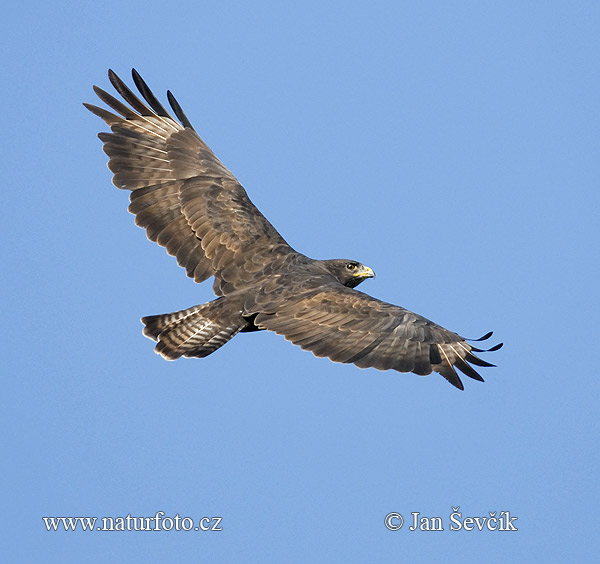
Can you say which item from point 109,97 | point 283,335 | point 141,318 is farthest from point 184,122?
point 283,335

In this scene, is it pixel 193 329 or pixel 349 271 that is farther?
pixel 349 271

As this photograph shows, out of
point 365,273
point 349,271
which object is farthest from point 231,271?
point 365,273

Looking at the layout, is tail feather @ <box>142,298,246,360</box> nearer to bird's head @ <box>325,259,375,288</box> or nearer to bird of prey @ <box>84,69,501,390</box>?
bird of prey @ <box>84,69,501,390</box>

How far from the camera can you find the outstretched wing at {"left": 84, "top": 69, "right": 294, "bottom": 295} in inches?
598

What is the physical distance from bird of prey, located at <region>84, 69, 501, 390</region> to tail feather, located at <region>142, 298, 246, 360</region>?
0.04 feet

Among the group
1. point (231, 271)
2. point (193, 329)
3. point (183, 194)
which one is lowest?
point (193, 329)

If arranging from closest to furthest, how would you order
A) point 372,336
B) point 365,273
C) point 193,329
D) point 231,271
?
point 372,336 → point 193,329 → point 231,271 → point 365,273

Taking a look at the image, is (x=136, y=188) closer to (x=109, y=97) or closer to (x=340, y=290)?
(x=109, y=97)

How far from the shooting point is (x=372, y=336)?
43.1ft

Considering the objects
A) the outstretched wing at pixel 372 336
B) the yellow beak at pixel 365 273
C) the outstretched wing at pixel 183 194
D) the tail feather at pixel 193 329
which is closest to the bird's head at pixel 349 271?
the yellow beak at pixel 365 273

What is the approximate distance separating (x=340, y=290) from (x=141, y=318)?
2.80m

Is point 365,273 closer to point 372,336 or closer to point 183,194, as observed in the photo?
point 372,336

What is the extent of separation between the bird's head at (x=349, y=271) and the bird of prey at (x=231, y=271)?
0.06ft

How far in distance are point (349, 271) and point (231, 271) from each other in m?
1.78
